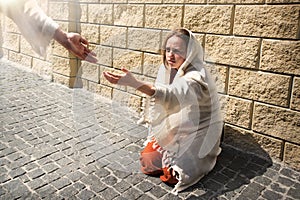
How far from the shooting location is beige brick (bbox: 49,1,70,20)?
6.17 metres

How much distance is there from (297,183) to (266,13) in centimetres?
184

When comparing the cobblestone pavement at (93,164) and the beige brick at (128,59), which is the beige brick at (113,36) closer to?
the beige brick at (128,59)

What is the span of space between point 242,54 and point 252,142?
1.08 m

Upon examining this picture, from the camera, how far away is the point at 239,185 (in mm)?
3104

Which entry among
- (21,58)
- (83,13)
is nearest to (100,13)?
(83,13)

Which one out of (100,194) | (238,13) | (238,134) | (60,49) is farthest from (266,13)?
(60,49)

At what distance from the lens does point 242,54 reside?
12.0 feet

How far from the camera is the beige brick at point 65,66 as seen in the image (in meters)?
6.38

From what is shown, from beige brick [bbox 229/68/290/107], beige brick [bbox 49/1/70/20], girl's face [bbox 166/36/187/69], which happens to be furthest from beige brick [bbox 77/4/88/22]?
beige brick [bbox 229/68/290/107]

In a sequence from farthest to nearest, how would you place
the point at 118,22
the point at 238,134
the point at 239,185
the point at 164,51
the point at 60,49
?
the point at 60,49 → the point at 118,22 → the point at 238,134 → the point at 164,51 → the point at 239,185

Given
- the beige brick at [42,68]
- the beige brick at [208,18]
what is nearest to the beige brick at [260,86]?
the beige brick at [208,18]

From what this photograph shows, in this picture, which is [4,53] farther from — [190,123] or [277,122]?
[277,122]

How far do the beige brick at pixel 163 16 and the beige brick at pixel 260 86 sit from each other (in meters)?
1.12

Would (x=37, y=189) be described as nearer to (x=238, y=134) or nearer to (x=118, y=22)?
(x=238, y=134)
